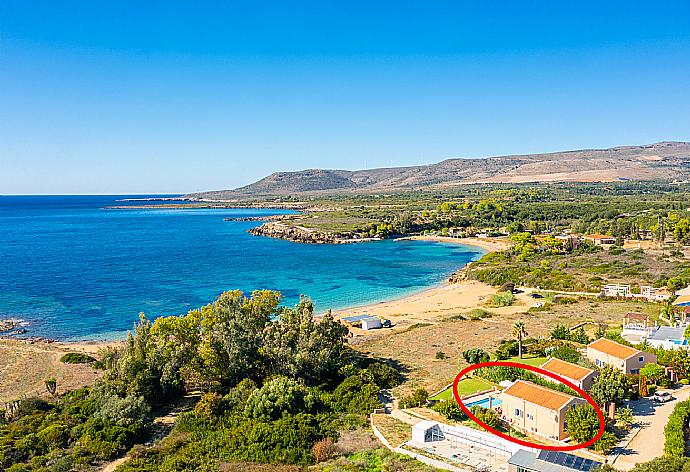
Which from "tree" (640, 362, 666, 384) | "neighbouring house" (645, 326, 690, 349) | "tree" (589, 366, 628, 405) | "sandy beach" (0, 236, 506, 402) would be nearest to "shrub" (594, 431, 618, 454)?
"tree" (589, 366, 628, 405)

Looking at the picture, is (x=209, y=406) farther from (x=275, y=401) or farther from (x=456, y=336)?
(x=456, y=336)

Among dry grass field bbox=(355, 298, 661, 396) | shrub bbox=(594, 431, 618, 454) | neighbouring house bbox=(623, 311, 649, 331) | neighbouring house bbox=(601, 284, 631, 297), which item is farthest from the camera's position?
neighbouring house bbox=(601, 284, 631, 297)

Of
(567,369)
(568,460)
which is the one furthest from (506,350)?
(568,460)

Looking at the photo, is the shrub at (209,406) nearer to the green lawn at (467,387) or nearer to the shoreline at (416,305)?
the green lawn at (467,387)

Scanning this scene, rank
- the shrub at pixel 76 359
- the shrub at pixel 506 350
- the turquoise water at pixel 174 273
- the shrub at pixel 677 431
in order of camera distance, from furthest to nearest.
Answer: the turquoise water at pixel 174 273
the shrub at pixel 76 359
the shrub at pixel 506 350
the shrub at pixel 677 431

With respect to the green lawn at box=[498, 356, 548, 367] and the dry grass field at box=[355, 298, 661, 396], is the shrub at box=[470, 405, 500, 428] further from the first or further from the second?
the green lawn at box=[498, 356, 548, 367]

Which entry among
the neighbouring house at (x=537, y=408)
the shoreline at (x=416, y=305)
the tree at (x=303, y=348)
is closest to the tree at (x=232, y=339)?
the tree at (x=303, y=348)

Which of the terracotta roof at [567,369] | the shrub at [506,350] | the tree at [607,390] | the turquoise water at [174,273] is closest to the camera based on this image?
the tree at [607,390]
